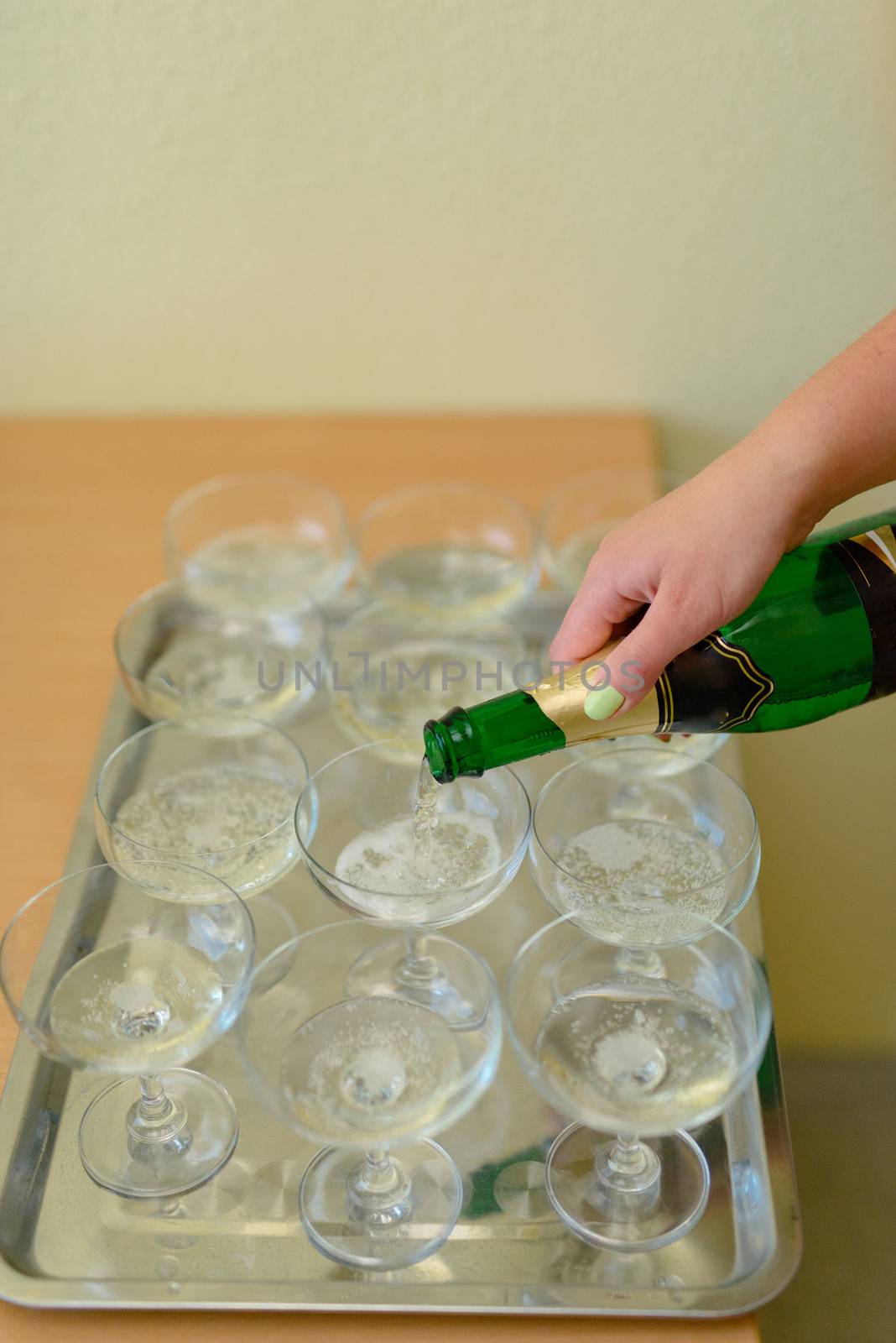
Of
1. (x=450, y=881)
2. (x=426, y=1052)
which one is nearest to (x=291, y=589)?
(x=450, y=881)

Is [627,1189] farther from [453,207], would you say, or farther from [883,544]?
[453,207]

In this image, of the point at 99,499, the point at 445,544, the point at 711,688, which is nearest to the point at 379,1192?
the point at 711,688

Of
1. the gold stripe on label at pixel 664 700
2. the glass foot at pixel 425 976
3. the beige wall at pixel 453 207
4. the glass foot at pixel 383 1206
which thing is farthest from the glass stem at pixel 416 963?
the beige wall at pixel 453 207

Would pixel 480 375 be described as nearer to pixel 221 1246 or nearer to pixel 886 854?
pixel 886 854

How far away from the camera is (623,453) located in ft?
4.20

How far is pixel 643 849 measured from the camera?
91cm

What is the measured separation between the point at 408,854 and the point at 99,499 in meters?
0.60

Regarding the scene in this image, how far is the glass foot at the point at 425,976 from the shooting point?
80cm

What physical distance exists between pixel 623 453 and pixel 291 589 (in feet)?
1.18

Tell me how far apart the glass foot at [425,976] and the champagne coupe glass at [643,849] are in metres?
0.07

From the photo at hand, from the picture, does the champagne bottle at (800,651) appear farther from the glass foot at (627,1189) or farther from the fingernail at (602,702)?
the glass foot at (627,1189)

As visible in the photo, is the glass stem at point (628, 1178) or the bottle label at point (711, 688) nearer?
the glass stem at point (628, 1178)

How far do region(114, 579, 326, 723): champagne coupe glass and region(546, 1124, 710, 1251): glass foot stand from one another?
44 cm

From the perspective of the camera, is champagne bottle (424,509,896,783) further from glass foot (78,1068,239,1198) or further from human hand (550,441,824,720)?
glass foot (78,1068,239,1198)
